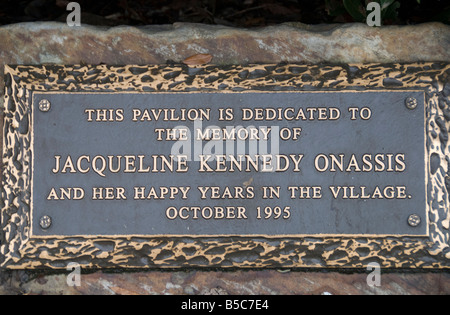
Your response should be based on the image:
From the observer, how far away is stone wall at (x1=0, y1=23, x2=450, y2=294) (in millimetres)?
2445

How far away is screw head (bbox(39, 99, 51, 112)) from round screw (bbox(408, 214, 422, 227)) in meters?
1.50

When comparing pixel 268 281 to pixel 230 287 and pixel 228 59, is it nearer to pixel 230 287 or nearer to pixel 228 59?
pixel 230 287

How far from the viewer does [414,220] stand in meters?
2.40

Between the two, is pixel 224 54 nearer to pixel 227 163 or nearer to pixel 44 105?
pixel 227 163

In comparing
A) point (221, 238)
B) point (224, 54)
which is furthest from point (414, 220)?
point (224, 54)

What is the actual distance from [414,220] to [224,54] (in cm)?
100

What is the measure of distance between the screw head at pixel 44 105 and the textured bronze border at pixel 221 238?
0.17 feet

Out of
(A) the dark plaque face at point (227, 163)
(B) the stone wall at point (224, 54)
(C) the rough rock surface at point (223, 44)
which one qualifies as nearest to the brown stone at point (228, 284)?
(B) the stone wall at point (224, 54)

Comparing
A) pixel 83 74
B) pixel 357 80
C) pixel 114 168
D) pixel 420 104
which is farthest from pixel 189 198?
pixel 420 104

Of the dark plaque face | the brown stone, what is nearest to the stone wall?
the brown stone

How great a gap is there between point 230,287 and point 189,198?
393 mm

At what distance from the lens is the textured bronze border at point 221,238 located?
2416mm

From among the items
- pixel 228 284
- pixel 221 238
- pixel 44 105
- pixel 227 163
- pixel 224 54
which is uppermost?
pixel 224 54

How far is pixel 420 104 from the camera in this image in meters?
2.44
